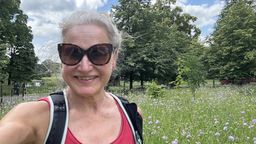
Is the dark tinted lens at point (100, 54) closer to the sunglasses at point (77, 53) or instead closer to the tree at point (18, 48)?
the sunglasses at point (77, 53)

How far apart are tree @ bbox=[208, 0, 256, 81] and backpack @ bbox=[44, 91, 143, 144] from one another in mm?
32364

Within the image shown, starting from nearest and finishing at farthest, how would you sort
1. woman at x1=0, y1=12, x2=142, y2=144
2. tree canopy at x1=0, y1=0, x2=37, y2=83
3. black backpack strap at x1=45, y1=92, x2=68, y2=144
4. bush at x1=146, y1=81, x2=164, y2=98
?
black backpack strap at x1=45, y1=92, x2=68, y2=144
woman at x1=0, y1=12, x2=142, y2=144
bush at x1=146, y1=81, x2=164, y2=98
tree canopy at x1=0, y1=0, x2=37, y2=83

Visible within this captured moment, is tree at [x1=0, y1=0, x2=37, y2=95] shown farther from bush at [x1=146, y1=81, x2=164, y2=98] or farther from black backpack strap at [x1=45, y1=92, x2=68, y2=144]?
black backpack strap at [x1=45, y1=92, x2=68, y2=144]

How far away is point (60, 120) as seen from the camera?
1.69 meters

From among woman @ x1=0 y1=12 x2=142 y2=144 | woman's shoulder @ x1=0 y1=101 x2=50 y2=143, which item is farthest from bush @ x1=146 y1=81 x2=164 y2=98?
woman's shoulder @ x1=0 y1=101 x2=50 y2=143

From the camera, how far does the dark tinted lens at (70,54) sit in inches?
73.4

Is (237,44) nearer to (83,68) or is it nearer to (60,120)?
(83,68)

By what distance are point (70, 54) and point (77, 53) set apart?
34 millimetres

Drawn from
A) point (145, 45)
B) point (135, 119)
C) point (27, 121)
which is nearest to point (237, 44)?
point (145, 45)

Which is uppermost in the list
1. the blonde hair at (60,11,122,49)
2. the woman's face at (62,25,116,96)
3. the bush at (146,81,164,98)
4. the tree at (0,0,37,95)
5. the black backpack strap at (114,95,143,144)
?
the tree at (0,0,37,95)

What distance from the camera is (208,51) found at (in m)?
38.3

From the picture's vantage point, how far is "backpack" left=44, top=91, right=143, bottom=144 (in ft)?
5.33

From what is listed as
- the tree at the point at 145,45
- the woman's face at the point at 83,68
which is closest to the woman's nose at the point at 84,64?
the woman's face at the point at 83,68

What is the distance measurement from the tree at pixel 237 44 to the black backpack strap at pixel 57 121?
32698mm
